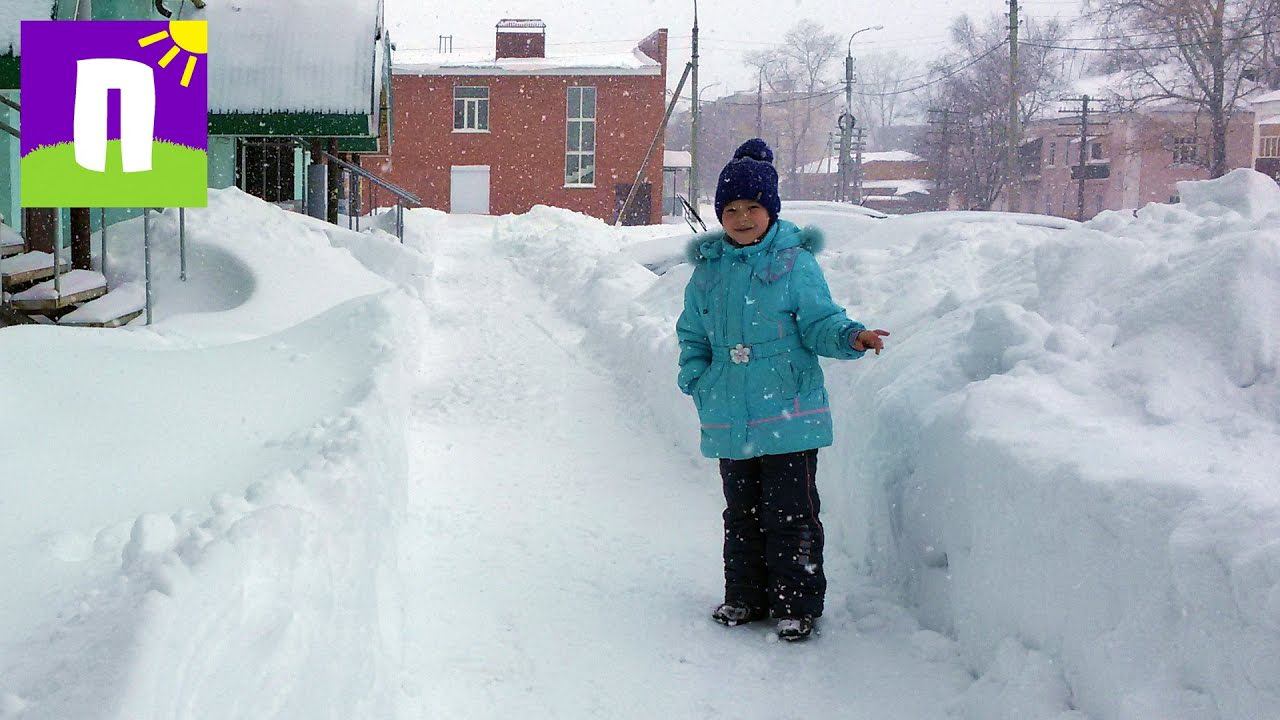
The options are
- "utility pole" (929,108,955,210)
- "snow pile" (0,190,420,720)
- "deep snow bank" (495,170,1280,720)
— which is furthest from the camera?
"utility pole" (929,108,955,210)

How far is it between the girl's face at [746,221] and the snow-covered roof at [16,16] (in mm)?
6406

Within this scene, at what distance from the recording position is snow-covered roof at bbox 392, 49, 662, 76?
36188 mm

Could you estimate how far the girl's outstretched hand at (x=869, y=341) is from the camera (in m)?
3.23

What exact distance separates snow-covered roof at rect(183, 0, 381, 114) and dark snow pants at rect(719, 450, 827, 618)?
10.5 metres

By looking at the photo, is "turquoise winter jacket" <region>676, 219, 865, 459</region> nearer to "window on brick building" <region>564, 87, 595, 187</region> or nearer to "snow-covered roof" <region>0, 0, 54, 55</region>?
"snow-covered roof" <region>0, 0, 54, 55</region>

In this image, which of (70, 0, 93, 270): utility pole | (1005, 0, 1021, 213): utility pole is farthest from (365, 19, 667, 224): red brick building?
(70, 0, 93, 270): utility pole

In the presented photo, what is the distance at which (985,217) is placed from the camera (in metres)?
9.72

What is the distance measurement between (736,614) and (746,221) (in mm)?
1364

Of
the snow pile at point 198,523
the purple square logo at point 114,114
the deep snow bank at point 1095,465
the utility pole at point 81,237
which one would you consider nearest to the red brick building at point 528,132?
the utility pole at point 81,237

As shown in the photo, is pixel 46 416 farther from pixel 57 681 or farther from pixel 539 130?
pixel 539 130

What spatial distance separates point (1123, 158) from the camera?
51.4m

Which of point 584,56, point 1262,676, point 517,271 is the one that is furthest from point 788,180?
point 1262,676

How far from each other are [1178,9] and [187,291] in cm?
3571

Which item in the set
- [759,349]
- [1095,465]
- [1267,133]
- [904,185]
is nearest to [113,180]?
[759,349]
